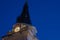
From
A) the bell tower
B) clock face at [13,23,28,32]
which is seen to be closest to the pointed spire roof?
the bell tower

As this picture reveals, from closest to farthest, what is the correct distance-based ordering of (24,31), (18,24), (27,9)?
(24,31)
(18,24)
(27,9)

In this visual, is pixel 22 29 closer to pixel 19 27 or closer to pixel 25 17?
pixel 19 27

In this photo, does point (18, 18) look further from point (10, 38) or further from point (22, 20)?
point (10, 38)

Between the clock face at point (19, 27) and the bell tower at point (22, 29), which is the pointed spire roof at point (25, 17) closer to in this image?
the bell tower at point (22, 29)

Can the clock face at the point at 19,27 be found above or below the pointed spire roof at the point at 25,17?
below

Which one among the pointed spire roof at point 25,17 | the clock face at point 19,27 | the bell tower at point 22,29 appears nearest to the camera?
the bell tower at point 22,29

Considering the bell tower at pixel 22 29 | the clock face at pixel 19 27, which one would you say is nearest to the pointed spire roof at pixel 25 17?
the bell tower at pixel 22 29

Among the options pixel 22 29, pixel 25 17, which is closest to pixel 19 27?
pixel 22 29

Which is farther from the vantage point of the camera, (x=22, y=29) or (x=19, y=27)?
(x=19, y=27)

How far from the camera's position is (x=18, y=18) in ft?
254

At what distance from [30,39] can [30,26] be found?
388 centimetres

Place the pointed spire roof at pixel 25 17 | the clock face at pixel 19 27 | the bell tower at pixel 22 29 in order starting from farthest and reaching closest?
the pointed spire roof at pixel 25 17, the clock face at pixel 19 27, the bell tower at pixel 22 29

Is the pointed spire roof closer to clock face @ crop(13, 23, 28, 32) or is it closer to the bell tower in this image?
the bell tower

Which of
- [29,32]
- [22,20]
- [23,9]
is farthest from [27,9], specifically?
[29,32]
